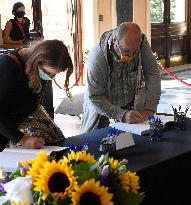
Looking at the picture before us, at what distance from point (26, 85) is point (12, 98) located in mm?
103

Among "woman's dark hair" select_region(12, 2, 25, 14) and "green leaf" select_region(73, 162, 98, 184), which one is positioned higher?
"woman's dark hair" select_region(12, 2, 25, 14)

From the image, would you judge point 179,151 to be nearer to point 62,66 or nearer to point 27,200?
point 62,66

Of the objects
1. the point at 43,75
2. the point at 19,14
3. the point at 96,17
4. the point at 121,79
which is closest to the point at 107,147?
the point at 43,75

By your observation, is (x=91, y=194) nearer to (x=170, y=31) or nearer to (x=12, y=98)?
(x=12, y=98)

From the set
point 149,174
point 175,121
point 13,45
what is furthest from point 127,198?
point 13,45

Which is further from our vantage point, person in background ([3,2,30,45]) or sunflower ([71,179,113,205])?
person in background ([3,2,30,45])

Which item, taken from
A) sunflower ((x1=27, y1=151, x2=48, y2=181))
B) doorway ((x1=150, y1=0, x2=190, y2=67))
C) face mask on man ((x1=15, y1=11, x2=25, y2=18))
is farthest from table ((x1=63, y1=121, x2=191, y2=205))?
doorway ((x1=150, y1=0, x2=190, y2=67))

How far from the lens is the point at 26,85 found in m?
2.41

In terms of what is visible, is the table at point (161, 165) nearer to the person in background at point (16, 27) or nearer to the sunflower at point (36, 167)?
the sunflower at point (36, 167)

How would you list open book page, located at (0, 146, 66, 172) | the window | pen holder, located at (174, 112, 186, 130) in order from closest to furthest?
open book page, located at (0, 146, 66, 172) < pen holder, located at (174, 112, 186, 130) < the window

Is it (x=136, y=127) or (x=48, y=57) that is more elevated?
(x=48, y=57)

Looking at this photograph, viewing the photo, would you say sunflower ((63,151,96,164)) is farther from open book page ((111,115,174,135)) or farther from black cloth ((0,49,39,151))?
open book page ((111,115,174,135))

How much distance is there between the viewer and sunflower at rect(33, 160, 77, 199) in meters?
1.04

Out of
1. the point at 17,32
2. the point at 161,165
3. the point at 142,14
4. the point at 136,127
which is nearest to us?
the point at 161,165
